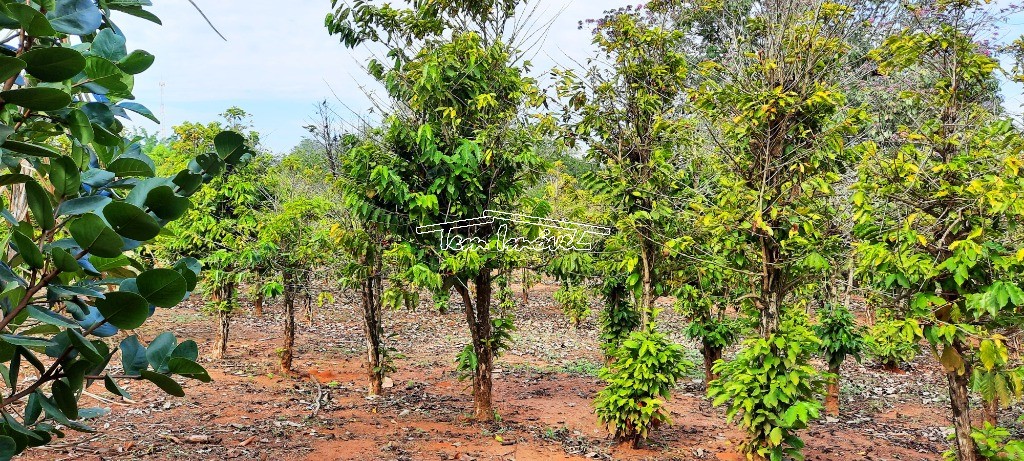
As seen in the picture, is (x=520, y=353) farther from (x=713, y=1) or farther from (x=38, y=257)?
(x=38, y=257)

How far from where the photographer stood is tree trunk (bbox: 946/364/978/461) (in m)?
4.39

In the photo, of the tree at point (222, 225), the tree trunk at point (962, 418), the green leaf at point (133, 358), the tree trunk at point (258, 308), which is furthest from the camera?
the tree trunk at point (258, 308)

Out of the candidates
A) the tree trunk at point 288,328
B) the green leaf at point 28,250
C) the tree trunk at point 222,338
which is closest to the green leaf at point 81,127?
the green leaf at point 28,250

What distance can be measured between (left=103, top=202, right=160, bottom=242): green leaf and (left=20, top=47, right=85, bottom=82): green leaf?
19cm

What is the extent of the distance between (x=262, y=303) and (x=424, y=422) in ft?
29.2

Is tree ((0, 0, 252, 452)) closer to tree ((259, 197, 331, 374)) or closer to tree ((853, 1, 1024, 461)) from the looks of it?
tree ((853, 1, 1024, 461))

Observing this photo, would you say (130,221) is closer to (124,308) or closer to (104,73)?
(124,308)

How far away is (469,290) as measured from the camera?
21.9ft

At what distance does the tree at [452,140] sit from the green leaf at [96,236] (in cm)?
516

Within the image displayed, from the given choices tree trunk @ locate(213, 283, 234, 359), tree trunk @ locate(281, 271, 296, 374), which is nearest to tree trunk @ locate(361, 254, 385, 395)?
tree trunk @ locate(281, 271, 296, 374)

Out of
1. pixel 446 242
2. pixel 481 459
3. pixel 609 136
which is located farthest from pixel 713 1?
pixel 481 459

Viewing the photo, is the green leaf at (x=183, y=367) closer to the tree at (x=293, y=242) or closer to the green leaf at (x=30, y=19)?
the green leaf at (x=30, y=19)

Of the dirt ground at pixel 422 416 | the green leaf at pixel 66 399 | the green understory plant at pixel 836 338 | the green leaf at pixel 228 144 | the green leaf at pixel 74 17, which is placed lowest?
the dirt ground at pixel 422 416

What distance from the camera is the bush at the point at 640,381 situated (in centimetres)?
584
